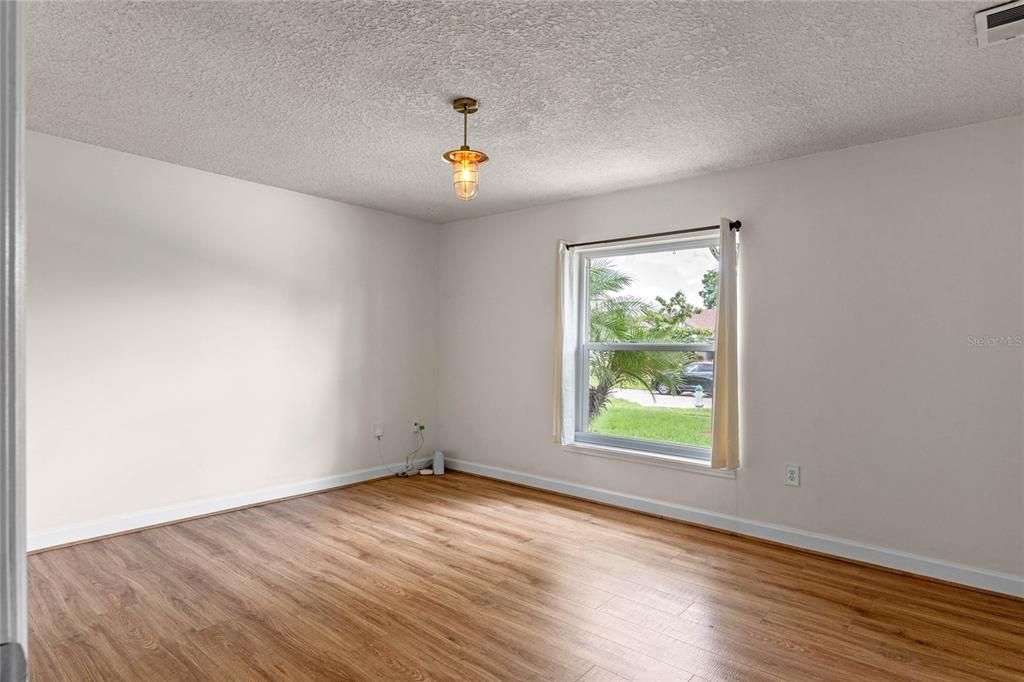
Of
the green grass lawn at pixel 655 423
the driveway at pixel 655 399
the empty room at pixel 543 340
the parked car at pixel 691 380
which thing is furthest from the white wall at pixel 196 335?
the parked car at pixel 691 380

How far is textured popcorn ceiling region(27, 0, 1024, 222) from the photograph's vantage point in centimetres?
218

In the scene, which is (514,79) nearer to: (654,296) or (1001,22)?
(1001,22)

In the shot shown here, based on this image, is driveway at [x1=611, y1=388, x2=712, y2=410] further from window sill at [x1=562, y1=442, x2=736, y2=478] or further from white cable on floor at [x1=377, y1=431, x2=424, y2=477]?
white cable on floor at [x1=377, y1=431, x2=424, y2=477]

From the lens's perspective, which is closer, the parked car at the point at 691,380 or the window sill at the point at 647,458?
the window sill at the point at 647,458

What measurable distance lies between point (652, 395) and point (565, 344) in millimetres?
817

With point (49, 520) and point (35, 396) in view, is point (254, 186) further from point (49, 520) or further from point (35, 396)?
point (49, 520)

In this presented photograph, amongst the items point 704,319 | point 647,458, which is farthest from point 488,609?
point 704,319

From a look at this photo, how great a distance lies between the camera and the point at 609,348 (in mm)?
4723

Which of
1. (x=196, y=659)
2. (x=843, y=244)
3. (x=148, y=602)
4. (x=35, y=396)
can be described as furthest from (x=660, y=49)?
(x=35, y=396)

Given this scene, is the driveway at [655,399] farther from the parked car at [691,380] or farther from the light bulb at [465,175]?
the light bulb at [465,175]

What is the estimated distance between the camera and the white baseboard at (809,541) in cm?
302

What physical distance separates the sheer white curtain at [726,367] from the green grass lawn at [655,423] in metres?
0.29

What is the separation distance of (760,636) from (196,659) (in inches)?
93.4

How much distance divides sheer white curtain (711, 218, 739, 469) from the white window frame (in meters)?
0.21
